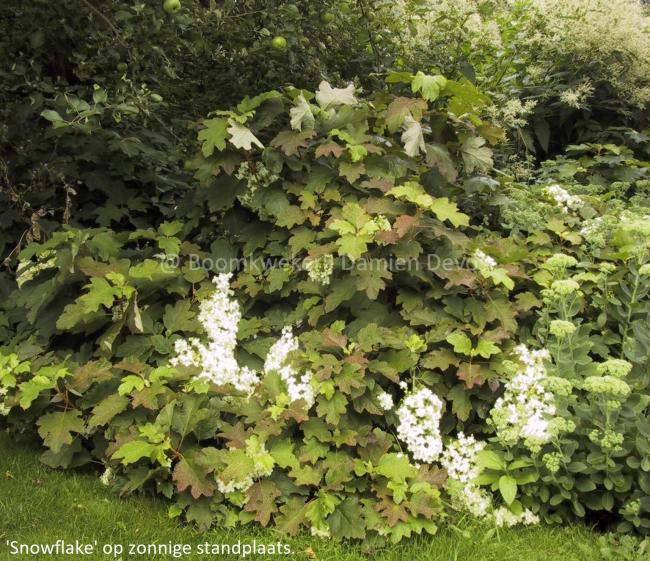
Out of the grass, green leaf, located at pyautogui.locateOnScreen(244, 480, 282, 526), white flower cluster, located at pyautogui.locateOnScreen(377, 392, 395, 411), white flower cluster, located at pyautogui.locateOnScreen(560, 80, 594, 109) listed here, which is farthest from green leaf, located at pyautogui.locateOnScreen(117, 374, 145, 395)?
white flower cluster, located at pyautogui.locateOnScreen(560, 80, 594, 109)

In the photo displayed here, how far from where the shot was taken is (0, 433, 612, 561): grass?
2.43 m

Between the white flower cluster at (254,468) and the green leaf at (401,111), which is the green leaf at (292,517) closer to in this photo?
the white flower cluster at (254,468)

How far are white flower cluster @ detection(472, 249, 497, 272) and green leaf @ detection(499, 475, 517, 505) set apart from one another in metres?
0.96

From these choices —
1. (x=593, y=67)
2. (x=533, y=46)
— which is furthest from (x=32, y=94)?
(x=593, y=67)

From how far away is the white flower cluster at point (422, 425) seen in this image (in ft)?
8.93

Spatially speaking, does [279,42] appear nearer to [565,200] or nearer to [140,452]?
[565,200]

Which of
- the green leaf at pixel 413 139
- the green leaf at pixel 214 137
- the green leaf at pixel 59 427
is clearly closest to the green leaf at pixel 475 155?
the green leaf at pixel 413 139

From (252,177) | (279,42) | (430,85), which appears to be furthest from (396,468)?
(279,42)

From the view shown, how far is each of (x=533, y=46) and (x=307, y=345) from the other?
12.9 ft

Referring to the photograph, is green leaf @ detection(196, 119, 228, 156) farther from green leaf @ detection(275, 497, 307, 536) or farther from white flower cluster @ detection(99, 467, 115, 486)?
green leaf @ detection(275, 497, 307, 536)

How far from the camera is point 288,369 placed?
2.82 m

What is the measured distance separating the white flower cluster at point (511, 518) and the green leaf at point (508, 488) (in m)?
0.08

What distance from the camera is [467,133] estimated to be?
11.3 feet

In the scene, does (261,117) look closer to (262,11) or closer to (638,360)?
(262,11)
